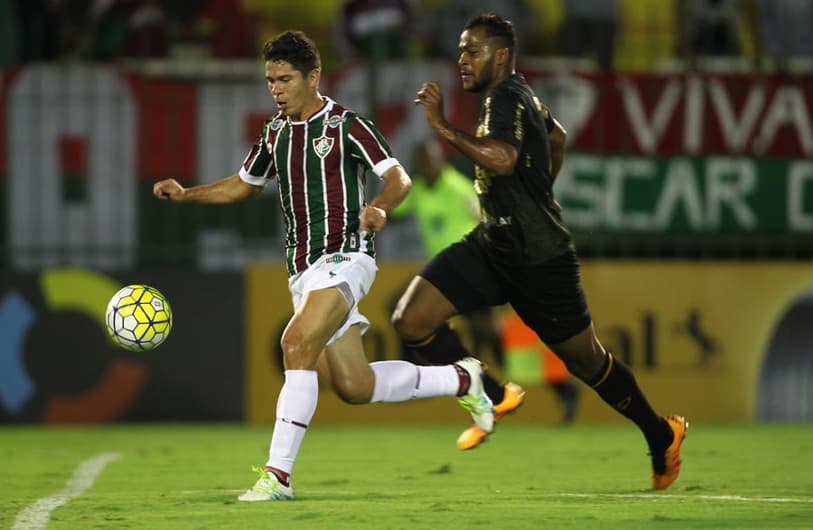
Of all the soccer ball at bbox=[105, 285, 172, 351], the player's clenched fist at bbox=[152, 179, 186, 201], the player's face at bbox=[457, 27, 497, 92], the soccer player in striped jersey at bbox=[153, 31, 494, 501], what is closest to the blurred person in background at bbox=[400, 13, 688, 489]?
the player's face at bbox=[457, 27, 497, 92]

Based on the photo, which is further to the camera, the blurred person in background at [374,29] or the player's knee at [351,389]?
the blurred person in background at [374,29]

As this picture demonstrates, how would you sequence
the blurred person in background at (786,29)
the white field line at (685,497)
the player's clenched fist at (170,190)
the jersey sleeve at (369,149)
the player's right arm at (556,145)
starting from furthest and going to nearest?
1. the blurred person in background at (786,29)
2. the player's right arm at (556,145)
3. the player's clenched fist at (170,190)
4. the jersey sleeve at (369,149)
5. the white field line at (685,497)

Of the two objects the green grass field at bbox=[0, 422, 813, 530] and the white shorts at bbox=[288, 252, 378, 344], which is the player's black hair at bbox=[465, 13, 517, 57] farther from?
the green grass field at bbox=[0, 422, 813, 530]

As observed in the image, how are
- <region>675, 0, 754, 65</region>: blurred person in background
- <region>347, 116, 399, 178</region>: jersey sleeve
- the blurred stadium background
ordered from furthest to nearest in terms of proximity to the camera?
<region>675, 0, 754, 65</region>: blurred person in background, the blurred stadium background, <region>347, 116, 399, 178</region>: jersey sleeve

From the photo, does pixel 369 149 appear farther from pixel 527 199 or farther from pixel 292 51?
pixel 527 199

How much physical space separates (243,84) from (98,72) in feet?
3.71

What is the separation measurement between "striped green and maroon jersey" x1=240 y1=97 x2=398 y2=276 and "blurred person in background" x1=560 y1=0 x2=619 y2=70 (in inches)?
269

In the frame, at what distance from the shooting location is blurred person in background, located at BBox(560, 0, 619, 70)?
13.3 m

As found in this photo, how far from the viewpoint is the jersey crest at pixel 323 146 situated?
6.68 meters


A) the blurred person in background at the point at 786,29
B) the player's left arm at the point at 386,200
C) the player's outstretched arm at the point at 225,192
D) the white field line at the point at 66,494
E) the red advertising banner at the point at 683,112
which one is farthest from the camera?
the blurred person in background at the point at 786,29

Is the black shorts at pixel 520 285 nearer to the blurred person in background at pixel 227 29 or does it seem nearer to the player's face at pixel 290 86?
the player's face at pixel 290 86

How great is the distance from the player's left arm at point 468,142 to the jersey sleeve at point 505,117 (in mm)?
58

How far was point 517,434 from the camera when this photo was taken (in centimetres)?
1092

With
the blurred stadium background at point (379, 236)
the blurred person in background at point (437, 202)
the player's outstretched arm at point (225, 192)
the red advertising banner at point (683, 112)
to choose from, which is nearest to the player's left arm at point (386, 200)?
the player's outstretched arm at point (225, 192)
